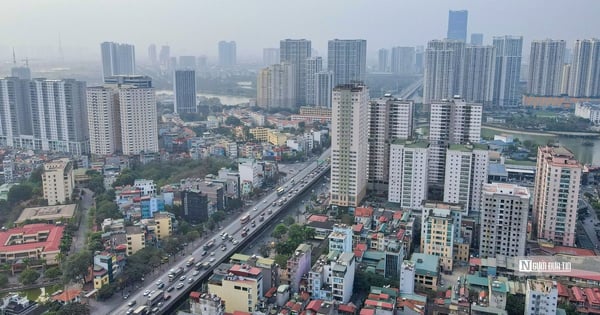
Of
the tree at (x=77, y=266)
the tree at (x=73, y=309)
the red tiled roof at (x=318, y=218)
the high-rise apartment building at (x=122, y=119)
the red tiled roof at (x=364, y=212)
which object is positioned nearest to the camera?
the tree at (x=73, y=309)

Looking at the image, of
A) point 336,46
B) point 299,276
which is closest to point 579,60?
point 336,46

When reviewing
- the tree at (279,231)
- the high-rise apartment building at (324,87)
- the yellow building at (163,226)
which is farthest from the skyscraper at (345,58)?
the yellow building at (163,226)

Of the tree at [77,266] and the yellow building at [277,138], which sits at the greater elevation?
the yellow building at [277,138]

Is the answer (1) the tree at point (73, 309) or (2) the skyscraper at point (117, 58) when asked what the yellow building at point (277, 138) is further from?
(1) the tree at point (73, 309)

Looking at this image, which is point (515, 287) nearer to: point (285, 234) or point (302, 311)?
point (302, 311)

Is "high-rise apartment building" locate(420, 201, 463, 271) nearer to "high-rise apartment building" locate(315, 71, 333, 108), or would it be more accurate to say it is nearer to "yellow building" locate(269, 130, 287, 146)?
"yellow building" locate(269, 130, 287, 146)

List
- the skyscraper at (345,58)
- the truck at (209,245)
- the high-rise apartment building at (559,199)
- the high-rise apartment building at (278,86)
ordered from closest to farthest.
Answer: the high-rise apartment building at (559,199), the truck at (209,245), the high-rise apartment building at (278,86), the skyscraper at (345,58)

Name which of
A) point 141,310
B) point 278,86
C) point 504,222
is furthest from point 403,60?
point 141,310
